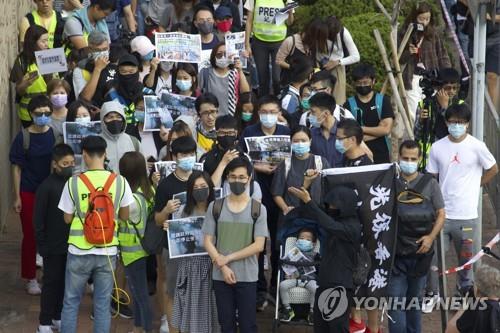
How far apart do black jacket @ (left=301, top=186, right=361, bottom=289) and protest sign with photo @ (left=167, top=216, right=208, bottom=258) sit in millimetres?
1052

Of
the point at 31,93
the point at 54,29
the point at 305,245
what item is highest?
the point at 54,29

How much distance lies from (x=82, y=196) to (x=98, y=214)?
0.69 feet

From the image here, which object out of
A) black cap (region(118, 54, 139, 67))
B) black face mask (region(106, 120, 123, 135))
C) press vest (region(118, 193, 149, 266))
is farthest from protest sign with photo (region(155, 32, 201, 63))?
press vest (region(118, 193, 149, 266))

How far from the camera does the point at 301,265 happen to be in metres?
12.5

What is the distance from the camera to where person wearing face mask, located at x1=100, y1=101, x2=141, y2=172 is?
13.2 meters

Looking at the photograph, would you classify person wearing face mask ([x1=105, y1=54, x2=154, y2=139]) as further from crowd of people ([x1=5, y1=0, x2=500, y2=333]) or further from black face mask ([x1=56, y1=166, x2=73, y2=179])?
black face mask ([x1=56, y1=166, x2=73, y2=179])

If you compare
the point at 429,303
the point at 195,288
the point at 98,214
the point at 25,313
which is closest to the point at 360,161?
the point at 429,303

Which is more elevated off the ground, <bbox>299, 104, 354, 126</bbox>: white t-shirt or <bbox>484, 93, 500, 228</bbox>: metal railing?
<bbox>299, 104, 354, 126</bbox>: white t-shirt

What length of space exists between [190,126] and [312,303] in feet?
7.81

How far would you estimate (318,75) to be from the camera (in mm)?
14422

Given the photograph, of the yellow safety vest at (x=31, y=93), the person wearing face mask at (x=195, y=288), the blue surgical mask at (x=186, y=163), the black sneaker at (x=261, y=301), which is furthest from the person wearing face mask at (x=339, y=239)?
the yellow safety vest at (x=31, y=93)

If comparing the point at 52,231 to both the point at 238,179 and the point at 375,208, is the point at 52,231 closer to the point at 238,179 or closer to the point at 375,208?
the point at 238,179

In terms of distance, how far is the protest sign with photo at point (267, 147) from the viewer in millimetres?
13352

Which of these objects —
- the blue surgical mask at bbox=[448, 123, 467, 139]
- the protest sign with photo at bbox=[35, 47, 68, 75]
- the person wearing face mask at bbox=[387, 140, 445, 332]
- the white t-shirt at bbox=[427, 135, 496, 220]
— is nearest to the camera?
the person wearing face mask at bbox=[387, 140, 445, 332]
